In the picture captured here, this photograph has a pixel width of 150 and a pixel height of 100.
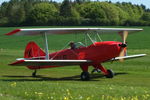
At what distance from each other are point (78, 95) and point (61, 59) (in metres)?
8.51

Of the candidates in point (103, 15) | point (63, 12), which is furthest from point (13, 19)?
point (103, 15)

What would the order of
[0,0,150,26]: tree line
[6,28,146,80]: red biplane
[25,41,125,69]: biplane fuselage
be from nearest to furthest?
[6,28,146,80]: red biplane < [25,41,125,69]: biplane fuselage < [0,0,150,26]: tree line

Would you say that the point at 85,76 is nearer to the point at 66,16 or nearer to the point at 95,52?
the point at 95,52

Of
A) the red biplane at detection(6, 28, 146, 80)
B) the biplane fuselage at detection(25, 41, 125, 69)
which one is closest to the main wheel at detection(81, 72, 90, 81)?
the red biplane at detection(6, 28, 146, 80)

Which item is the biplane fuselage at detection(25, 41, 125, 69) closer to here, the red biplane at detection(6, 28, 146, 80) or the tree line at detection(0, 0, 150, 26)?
the red biplane at detection(6, 28, 146, 80)

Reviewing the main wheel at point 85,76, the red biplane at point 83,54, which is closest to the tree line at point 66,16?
the red biplane at point 83,54

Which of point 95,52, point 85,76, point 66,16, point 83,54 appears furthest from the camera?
point 66,16

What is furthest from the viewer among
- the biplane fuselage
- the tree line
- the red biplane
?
the tree line

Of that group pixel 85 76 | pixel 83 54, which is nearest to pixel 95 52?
pixel 83 54

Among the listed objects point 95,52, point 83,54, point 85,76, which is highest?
point 95,52

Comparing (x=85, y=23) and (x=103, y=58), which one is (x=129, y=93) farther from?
(x=85, y=23)

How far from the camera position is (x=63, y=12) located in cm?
12125

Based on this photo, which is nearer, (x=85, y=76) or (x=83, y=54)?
(x=85, y=76)

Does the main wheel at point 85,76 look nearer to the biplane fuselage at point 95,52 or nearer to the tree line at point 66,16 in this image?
the biplane fuselage at point 95,52
